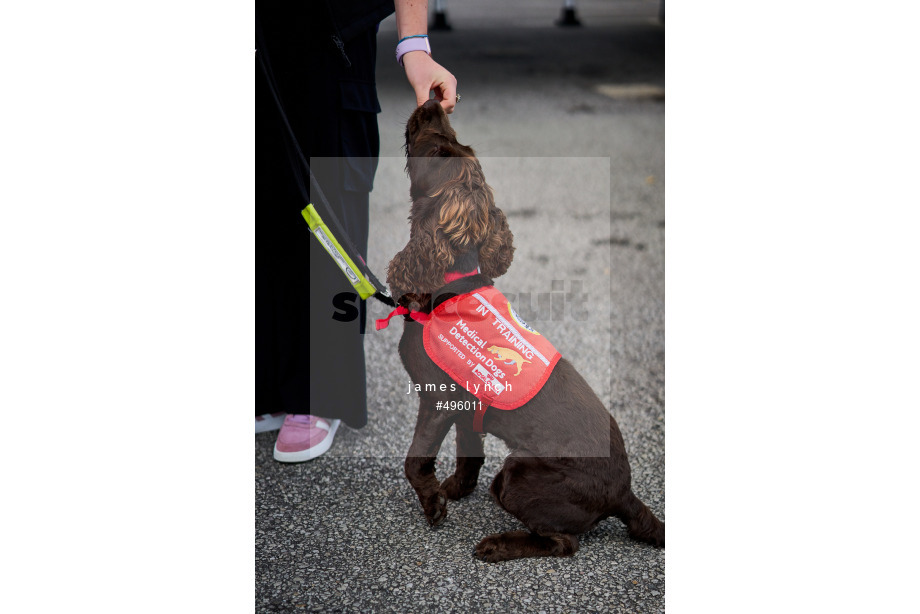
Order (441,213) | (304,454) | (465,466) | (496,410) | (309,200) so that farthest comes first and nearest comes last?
(304,454)
(465,466)
(309,200)
(496,410)
(441,213)

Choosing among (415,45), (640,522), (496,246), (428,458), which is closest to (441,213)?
(496,246)

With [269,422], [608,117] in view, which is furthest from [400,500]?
[608,117]

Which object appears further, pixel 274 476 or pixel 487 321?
pixel 274 476

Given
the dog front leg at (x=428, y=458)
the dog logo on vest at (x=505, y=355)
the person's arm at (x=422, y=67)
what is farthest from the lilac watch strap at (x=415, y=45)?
the dog front leg at (x=428, y=458)

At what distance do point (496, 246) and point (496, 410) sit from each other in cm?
43

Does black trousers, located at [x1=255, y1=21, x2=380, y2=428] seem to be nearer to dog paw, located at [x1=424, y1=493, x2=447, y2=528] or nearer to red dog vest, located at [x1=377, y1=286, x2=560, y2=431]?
red dog vest, located at [x1=377, y1=286, x2=560, y2=431]

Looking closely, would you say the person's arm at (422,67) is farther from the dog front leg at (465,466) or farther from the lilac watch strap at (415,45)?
the dog front leg at (465,466)

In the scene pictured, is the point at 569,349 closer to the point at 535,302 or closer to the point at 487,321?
the point at 535,302

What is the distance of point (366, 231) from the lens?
7.73 feet

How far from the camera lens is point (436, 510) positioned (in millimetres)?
2225

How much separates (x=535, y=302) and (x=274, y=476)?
105 cm

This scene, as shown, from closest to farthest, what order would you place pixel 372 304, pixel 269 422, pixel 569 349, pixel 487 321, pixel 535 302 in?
pixel 487 321
pixel 535 302
pixel 269 422
pixel 372 304
pixel 569 349

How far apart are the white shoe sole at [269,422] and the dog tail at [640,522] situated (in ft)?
4.25

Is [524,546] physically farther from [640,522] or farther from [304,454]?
[304,454]
